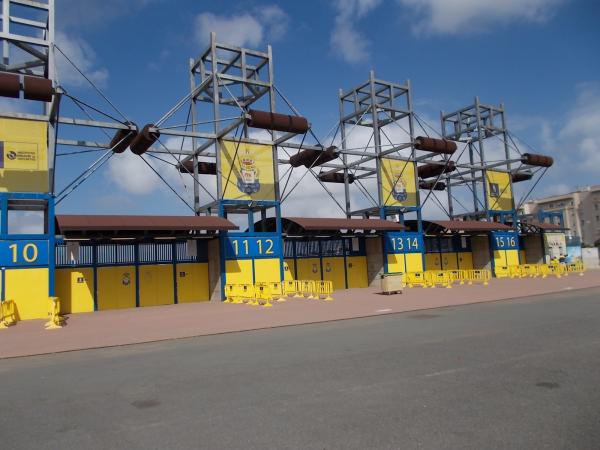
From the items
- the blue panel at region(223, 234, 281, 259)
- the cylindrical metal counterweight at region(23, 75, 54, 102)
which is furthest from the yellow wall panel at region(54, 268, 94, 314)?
the cylindrical metal counterweight at region(23, 75, 54, 102)

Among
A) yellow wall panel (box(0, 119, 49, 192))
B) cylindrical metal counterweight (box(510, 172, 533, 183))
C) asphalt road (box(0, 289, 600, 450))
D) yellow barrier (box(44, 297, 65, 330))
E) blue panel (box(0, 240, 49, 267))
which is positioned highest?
cylindrical metal counterweight (box(510, 172, 533, 183))

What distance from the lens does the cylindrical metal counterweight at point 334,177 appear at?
1531 inches

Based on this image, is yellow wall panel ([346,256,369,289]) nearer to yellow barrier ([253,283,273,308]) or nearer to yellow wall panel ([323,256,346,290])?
yellow wall panel ([323,256,346,290])

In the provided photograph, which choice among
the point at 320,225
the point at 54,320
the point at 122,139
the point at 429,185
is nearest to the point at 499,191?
the point at 429,185

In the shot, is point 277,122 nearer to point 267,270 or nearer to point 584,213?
point 267,270

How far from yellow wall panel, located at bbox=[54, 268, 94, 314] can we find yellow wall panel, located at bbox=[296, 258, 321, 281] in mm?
12569

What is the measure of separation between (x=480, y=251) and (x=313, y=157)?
18959mm

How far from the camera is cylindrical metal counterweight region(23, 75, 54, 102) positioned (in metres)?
19.5

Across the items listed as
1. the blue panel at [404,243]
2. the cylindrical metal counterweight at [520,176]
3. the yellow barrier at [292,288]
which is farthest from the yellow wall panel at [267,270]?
the cylindrical metal counterweight at [520,176]

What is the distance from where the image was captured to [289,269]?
1187 inches

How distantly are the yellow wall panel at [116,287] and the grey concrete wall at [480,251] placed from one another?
28927 millimetres

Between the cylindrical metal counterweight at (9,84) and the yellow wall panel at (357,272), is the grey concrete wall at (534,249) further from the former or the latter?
the cylindrical metal counterweight at (9,84)

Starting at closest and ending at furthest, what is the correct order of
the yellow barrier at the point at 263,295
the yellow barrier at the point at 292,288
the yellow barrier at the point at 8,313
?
the yellow barrier at the point at 8,313 < the yellow barrier at the point at 263,295 < the yellow barrier at the point at 292,288

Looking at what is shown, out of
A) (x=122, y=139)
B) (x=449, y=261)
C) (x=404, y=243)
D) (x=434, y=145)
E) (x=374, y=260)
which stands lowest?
(x=449, y=261)
